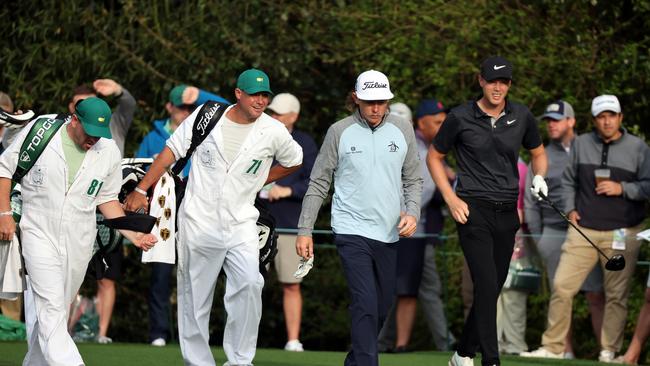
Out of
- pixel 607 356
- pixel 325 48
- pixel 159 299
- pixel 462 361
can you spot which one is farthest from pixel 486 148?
pixel 325 48

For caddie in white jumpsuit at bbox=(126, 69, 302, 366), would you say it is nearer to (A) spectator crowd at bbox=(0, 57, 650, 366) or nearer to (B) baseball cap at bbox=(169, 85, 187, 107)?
(A) spectator crowd at bbox=(0, 57, 650, 366)

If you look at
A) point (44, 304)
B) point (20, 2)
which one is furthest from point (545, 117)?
point (20, 2)

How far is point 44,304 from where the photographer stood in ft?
32.0

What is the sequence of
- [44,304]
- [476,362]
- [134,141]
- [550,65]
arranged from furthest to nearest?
1. [134,141]
2. [550,65]
3. [476,362]
4. [44,304]

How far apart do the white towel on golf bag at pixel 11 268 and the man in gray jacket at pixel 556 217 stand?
532cm

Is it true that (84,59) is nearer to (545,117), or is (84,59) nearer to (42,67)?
(42,67)

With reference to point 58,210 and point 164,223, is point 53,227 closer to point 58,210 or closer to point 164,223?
point 58,210

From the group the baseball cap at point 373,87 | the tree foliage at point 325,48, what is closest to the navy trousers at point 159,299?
the tree foliage at point 325,48

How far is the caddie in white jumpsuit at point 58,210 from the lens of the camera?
9695 millimetres

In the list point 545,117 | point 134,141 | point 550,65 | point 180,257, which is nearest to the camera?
point 180,257

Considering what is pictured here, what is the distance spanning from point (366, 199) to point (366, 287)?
569mm

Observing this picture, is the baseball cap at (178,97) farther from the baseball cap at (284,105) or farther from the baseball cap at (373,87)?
the baseball cap at (373,87)

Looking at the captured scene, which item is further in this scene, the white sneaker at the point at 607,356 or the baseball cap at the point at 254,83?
the white sneaker at the point at 607,356

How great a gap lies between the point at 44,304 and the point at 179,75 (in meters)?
7.98
